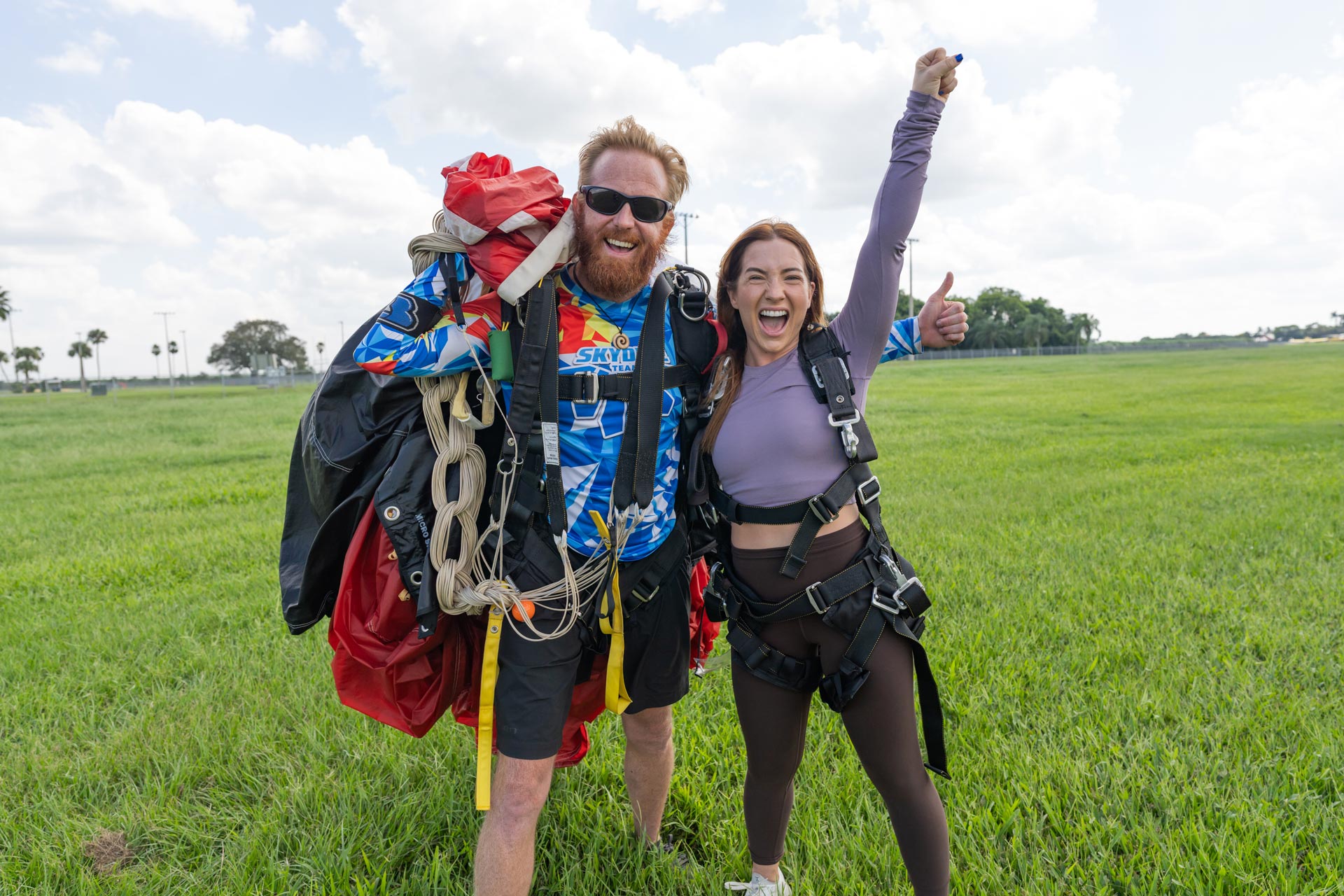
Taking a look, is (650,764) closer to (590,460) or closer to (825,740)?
(825,740)

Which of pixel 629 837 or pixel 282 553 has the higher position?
pixel 282 553

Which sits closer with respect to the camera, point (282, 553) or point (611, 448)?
point (611, 448)

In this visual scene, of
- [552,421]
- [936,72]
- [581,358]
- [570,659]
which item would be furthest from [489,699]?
[936,72]

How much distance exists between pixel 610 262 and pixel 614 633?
133 cm

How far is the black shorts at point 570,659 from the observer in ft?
8.59

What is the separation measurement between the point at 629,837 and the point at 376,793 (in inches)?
44.7

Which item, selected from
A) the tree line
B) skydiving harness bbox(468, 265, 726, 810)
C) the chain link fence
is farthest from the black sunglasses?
the tree line

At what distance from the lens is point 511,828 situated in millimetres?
2541

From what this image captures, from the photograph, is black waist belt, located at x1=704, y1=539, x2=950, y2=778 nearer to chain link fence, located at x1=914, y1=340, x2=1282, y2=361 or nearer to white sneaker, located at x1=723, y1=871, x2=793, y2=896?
white sneaker, located at x1=723, y1=871, x2=793, y2=896

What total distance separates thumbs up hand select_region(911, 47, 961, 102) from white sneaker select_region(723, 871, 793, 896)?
277cm

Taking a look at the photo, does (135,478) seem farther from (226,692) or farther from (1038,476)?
(1038,476)

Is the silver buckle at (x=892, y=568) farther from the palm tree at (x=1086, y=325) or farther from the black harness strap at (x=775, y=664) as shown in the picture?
the palm tree at (x=1086, y=325)

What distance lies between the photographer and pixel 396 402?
110 inches

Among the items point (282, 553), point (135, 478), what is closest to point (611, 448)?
point (282, 553)
